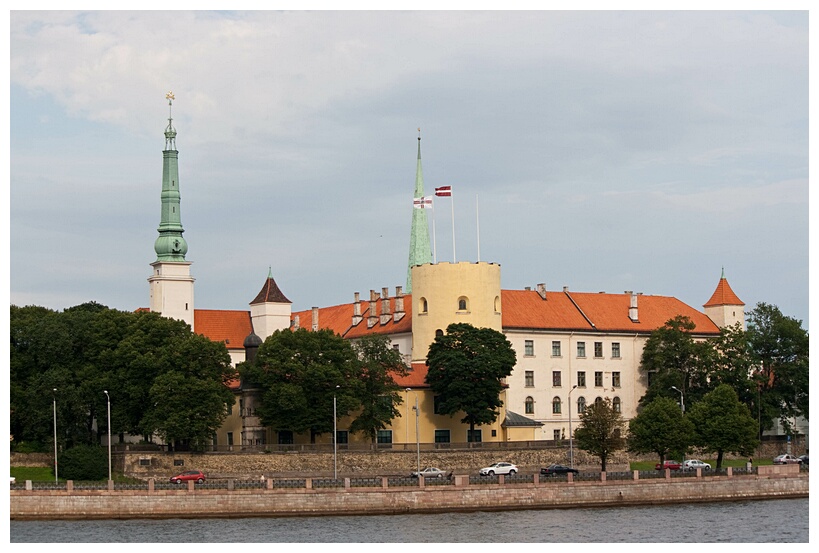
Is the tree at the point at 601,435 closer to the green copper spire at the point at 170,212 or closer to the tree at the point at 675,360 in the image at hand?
the tree at the point at 675,360

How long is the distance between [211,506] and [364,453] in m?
24.4

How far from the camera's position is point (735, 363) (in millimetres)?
125812

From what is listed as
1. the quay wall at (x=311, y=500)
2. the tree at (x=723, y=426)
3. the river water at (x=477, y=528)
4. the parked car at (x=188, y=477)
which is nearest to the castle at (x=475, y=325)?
the parked car at (x=188, y=477)

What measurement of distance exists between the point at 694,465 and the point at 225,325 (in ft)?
161

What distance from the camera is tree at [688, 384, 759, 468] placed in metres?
105

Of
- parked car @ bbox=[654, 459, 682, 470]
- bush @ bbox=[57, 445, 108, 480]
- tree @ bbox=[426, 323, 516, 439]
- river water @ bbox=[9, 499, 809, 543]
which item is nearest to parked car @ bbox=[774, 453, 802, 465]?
parked car @ bbox=[654, 459, 682, 470]

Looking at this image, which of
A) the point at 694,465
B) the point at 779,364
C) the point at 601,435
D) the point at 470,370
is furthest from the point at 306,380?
the point at 779,364

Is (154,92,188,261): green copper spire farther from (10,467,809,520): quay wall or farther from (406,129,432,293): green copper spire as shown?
(10,467,809,520): quay wall

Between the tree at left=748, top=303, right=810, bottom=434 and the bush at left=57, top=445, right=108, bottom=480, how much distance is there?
48.9 meters

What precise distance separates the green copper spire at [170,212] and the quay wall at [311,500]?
52.2 m

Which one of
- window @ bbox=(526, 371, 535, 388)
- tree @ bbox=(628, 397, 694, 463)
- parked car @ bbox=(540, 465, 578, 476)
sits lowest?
parked car @ bbox=(540, 465, 578, 476)

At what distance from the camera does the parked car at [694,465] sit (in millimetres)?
102062

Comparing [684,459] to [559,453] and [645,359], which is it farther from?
[645,359]

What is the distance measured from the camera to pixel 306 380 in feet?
369
